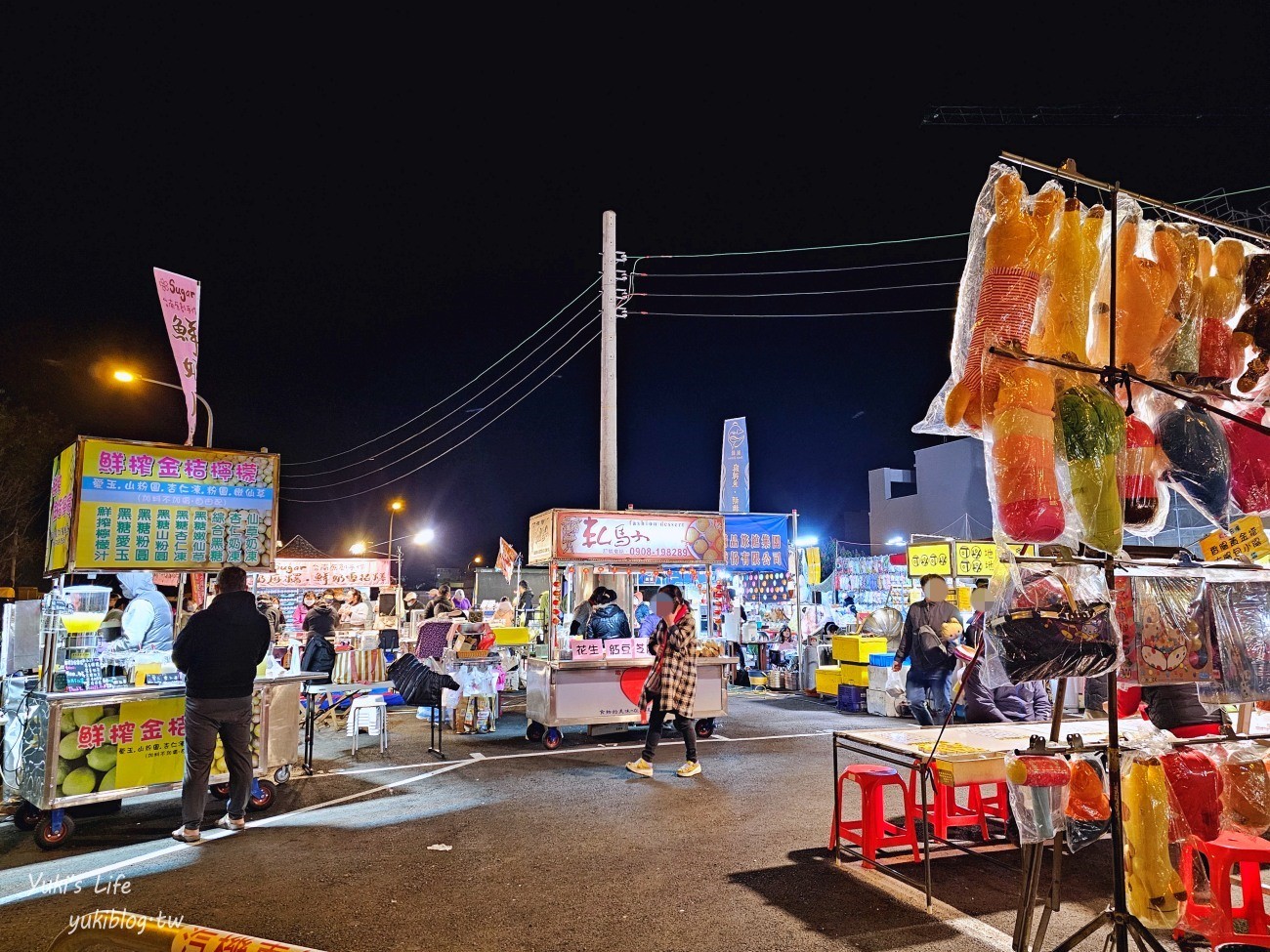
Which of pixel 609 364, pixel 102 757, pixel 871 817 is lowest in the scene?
pixel 871 817

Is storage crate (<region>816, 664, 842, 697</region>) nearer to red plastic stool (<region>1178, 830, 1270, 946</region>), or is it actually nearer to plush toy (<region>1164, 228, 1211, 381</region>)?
red plastic stool (<region>1178, 830, 1270, 946</region>)

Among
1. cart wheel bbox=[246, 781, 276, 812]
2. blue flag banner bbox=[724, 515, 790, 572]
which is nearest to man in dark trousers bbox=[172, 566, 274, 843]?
cart wheel bbox=[246, 781, 276, 812]

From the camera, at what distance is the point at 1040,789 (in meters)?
3.39

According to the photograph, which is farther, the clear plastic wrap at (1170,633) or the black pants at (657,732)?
the black pants at (657,732)

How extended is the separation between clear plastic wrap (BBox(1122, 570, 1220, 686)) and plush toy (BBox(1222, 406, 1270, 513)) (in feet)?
1.78

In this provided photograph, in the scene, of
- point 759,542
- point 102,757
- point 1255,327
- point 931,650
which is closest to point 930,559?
point 759,542

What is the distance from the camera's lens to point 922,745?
511 centimetres

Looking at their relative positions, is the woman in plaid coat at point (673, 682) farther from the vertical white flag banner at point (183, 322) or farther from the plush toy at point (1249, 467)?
the vertical white flag banner at point (183, 322)

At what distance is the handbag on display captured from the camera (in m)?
3.19

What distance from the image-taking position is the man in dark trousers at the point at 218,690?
6.35m

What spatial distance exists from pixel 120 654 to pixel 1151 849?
8.10m

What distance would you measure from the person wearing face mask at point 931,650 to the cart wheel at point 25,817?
839 centimetres

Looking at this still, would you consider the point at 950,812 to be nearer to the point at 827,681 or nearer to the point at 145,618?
the point at 145,618

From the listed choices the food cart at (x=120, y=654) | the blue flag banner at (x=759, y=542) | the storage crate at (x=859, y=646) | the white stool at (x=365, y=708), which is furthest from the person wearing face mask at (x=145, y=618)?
the storage crate at (x=859, y=646)
